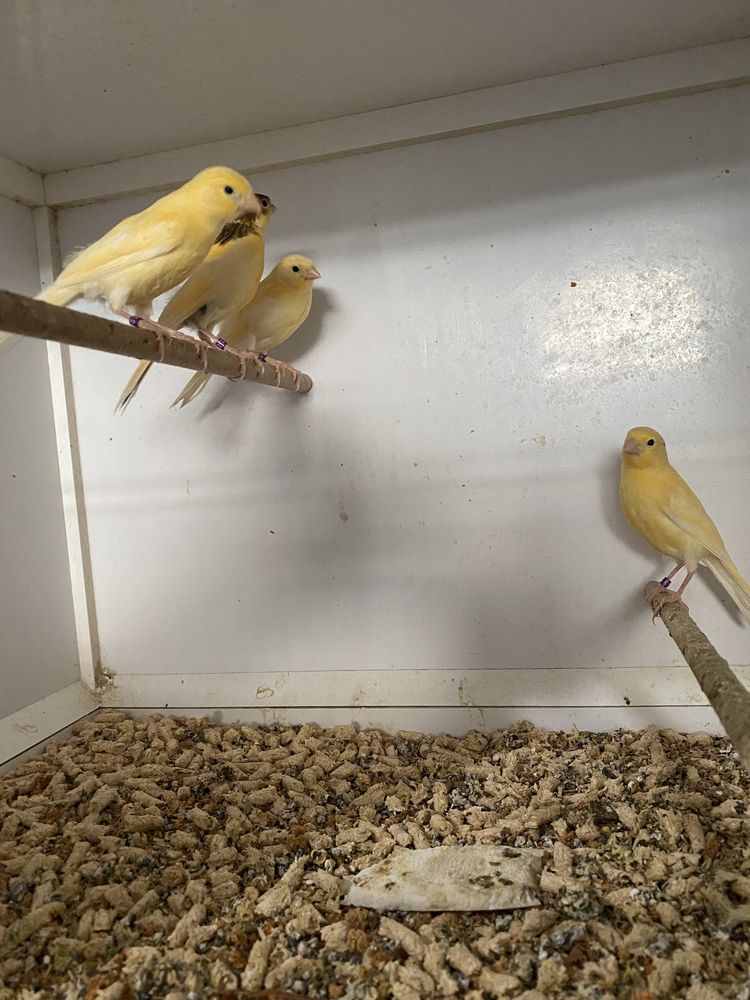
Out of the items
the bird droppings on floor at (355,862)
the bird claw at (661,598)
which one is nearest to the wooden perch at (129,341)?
the bird droppings on floor at (355,862)

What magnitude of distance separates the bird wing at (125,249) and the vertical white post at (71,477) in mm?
934

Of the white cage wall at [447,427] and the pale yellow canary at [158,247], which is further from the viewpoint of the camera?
the white cage wall at [447,427]

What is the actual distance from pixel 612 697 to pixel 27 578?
192 centimetres

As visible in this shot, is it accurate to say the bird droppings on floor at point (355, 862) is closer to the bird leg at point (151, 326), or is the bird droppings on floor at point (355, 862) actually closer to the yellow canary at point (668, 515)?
the yellow canary at point (668, 515)

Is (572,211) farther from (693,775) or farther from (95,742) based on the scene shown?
(95,742)

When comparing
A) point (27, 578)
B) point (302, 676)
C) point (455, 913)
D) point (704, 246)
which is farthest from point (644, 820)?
point (27, 578)

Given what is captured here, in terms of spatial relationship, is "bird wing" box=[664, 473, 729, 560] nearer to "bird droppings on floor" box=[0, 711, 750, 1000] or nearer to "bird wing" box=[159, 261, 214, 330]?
"bird droppings on floor" box=[0, 711, 750, 1000]

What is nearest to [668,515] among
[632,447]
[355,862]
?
[632,447]

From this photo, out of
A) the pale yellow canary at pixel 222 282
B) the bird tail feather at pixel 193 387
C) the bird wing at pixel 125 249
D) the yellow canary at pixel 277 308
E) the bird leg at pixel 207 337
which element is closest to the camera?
the bird wing at pixel 125 249

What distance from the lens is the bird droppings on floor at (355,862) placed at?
125 cm

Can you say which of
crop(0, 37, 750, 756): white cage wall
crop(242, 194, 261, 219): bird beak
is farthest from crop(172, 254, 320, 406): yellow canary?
→ crop(242, 194, 261, 219): bird beak

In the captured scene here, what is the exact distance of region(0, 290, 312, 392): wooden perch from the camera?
1.12 m

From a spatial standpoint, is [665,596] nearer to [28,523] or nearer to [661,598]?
[661,598]

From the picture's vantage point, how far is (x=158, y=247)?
5.25 feet
